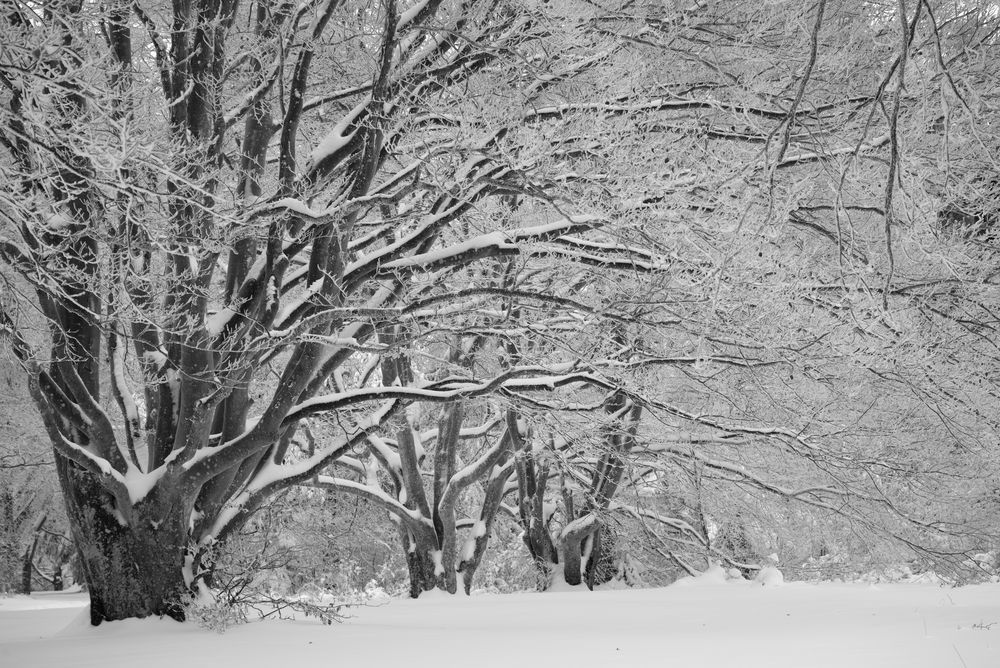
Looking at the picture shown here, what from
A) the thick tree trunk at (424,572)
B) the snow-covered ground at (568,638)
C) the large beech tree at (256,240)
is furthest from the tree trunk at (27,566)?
the large beech tree at (256,240)

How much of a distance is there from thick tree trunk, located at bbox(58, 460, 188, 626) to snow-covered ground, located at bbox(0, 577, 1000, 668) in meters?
0.18

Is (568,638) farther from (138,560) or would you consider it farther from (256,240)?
(256,240)

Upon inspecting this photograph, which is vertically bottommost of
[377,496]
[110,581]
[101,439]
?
[377,496]

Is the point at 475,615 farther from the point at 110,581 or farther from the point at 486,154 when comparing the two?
the point at 486,154

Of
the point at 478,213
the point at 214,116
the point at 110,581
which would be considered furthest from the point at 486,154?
the point at 110,581

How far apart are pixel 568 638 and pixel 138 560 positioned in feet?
11.8

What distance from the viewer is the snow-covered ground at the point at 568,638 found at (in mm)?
4344

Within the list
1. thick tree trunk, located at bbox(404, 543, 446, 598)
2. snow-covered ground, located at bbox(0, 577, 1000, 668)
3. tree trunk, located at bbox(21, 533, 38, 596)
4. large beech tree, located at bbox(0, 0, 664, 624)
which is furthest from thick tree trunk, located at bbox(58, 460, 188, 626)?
tree trunk, located at bbox(21, 533, 38, 596)

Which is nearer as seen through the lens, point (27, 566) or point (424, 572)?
point (424, 572)

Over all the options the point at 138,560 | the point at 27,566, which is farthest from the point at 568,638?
the point at 27,566

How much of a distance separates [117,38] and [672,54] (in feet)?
15.5

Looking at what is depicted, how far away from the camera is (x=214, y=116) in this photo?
7039 millimetres

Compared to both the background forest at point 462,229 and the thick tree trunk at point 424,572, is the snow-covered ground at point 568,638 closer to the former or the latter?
the background forest at point 462,229

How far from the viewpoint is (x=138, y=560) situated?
6574 mm
